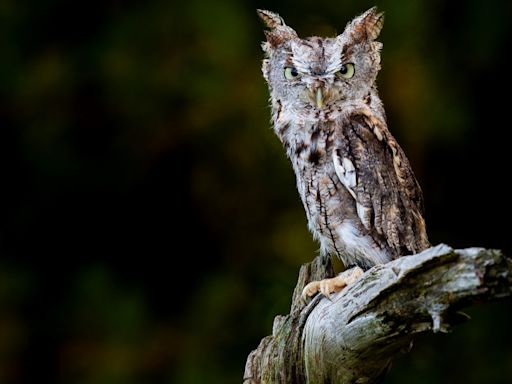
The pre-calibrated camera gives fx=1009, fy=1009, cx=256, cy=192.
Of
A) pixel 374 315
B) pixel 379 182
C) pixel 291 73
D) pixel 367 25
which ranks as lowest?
pixel 374 315

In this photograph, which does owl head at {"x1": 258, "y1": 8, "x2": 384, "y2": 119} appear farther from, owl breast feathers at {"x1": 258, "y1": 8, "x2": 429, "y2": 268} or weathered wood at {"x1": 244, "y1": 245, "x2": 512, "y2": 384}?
weathered wood at {"x1": 244, "y1": 245, "x2": 512, "y2": 384}

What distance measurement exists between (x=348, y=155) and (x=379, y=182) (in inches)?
4.8

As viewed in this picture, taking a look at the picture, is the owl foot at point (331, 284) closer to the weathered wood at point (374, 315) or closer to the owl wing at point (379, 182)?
the weathered wood at point (374, 315)

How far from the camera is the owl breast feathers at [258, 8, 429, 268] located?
284 cm

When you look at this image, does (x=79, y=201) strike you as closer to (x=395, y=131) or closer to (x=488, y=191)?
(x=395, y=131)

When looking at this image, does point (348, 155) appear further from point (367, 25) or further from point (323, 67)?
point (367, 25)

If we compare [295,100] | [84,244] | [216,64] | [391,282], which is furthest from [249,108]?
[391,282]

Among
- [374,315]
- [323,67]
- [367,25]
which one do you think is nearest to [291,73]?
[323,67]

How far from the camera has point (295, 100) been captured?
3.03 meters

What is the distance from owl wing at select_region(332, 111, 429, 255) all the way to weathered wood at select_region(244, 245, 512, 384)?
263 millimetres

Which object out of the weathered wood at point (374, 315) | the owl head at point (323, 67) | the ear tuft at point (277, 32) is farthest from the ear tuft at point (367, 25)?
the weathered wood at point (374, 315)

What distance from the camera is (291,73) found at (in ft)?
9.87

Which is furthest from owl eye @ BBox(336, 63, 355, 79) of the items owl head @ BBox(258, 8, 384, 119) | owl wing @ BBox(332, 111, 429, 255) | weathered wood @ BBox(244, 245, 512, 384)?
weathered wood @ BBox(244, 245, 512, 384)

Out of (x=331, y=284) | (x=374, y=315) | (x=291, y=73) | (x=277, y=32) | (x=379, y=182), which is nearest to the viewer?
(x=374, y=315)
